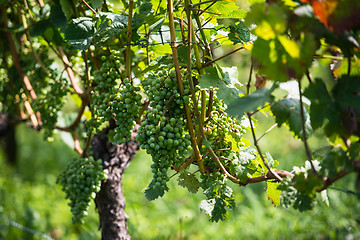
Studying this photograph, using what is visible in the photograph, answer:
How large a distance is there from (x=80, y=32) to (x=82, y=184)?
1.69 ft

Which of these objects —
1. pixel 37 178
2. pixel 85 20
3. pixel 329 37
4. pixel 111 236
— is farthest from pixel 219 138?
pixel 37 178

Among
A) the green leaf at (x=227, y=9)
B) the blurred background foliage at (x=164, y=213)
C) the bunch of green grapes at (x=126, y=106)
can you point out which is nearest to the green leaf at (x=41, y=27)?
the bunch of green grapes at (x=126, y=106)

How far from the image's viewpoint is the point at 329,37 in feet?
2.28

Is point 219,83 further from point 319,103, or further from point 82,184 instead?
point 82,184

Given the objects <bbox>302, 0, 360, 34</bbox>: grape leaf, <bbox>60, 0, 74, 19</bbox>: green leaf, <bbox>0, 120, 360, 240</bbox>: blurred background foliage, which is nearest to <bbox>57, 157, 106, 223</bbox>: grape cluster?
<bbox>60, 0, 74, 19</bbox>: green leaf

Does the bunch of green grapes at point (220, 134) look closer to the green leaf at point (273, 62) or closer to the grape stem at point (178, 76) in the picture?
the grape stem at point (178, 76)

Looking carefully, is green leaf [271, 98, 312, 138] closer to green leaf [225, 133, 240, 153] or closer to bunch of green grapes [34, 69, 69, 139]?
green leaf [225, 133, 240, 153]

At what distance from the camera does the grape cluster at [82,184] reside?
122 centimetres

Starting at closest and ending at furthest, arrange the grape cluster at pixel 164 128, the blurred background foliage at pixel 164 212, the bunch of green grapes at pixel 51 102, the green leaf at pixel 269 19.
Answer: the green leaf at pixel 269 19 < the grape cluster at pixel 164 128 < the bunch of green grapes at pixel 51 102 < the blurred background foliage at pixel 164 212

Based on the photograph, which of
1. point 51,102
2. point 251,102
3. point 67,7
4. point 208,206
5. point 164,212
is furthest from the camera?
point 164,212

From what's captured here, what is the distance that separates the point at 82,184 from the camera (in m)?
1.22

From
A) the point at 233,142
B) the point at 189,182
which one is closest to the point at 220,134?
the point at 233,142

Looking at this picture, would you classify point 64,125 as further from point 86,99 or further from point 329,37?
point 329,37

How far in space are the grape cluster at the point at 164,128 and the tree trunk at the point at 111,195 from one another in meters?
0.56
